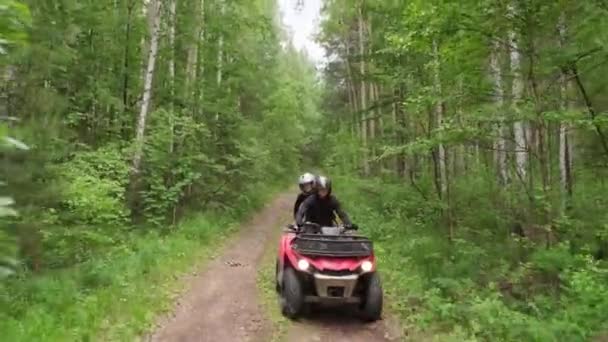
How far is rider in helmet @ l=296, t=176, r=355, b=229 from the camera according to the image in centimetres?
824

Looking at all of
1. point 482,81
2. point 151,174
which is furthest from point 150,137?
point 482,81

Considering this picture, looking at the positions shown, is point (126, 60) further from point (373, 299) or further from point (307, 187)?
point (373, 299)

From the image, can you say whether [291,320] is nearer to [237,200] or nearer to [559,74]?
[559,74]

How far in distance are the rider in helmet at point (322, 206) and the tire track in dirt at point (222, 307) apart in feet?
5.52

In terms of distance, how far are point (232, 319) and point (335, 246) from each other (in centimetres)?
199

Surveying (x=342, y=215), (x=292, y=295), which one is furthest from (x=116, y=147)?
(x=292, y=295)

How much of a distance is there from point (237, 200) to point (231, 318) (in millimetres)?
10238

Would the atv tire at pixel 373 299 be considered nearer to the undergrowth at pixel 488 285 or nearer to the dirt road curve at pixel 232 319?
the dirt road curve at pixel 232 319

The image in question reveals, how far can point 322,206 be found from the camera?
8.42 meters

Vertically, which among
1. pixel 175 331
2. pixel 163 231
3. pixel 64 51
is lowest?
pixel 175 331

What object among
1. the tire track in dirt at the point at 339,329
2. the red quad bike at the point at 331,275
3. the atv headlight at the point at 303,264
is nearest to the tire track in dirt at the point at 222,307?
the tire track in dirt at the point at 339,329

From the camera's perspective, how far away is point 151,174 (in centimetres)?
1327

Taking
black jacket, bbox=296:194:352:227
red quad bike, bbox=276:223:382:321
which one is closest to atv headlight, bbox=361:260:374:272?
red quad bike, bbox=276:223:382:321

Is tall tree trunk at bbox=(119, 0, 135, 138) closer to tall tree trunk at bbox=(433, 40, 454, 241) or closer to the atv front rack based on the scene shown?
tall tree trunk at bbox=(433, 40, 454, 241)
